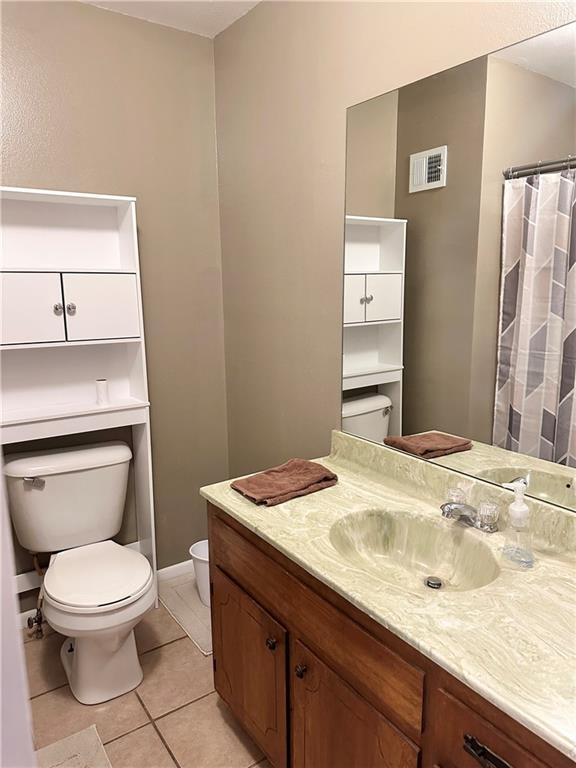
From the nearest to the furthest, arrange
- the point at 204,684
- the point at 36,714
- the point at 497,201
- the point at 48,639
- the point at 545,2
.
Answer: the point at 545,2 → the point at 497,201 → the point at 36,714 → the point at 204,684 → the point at 48,639

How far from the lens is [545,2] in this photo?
4.22 ft

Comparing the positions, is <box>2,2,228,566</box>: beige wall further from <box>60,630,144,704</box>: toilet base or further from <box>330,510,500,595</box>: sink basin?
<box>330,510,500,595</box>: sink basin

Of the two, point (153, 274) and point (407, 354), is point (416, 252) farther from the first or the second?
point (153, 274)

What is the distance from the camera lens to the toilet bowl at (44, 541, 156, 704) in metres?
1.87

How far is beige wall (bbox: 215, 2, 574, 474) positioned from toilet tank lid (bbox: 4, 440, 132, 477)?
638 mm

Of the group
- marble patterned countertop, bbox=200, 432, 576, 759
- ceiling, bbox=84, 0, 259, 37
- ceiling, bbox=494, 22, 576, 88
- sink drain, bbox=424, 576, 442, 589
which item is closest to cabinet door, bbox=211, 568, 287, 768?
marble patterned countertop, bbox=200, 432, 576, 759

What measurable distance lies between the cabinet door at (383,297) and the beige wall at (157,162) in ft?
3.55

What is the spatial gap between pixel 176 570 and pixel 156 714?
2.94 feet

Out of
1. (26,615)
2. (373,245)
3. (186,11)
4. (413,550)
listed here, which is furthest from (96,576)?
(186,11)

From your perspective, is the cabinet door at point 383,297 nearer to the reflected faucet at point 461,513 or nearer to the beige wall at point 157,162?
the reflected faucet at point 461,513

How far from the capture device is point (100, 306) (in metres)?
2.21

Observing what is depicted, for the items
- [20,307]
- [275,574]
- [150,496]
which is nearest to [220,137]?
[20,307]

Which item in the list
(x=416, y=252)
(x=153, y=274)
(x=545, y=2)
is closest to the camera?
(x=545, y=2)

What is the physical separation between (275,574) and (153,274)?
1606 millimetres
